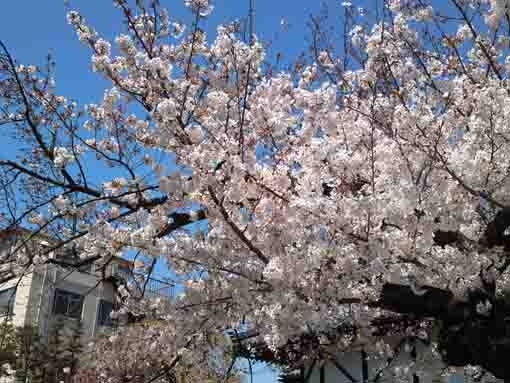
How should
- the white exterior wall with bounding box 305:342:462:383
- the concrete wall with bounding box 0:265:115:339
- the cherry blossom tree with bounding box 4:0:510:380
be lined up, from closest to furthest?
the cherry blossom tree with bounding box 4:0:510:380 < the white exterior wall with bounding box 305:342:462:383 < the concrete wall with bounding box 0:265:115:339

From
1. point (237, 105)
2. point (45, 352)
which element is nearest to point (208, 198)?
point (237, 105)

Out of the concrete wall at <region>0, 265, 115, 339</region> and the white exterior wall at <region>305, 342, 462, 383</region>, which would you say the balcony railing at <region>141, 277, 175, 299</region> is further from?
the concrete wall at <region>0, 265, 115, 339</region>

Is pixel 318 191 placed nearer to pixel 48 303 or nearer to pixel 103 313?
pixel 48 303

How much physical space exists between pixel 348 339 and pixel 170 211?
2.74 meters

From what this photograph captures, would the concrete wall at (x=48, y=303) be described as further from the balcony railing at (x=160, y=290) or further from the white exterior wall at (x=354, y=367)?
the balcony railing at (x=160, y=290)

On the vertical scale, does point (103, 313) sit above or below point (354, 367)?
above

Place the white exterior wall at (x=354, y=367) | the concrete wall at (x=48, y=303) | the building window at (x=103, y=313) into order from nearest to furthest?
1. the white exterior wall at (x=354, y=367)
2. the concrete wall at (x=48, y=303)
3. the building window at (x=103, y=313)

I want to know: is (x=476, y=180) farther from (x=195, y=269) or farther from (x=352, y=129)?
(x=195, y=269)

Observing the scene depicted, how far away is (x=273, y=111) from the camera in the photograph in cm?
463

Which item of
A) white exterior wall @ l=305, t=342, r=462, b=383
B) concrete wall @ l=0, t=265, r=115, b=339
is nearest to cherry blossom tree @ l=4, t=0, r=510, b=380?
white exterior wall @ l=305, t=342, r=462, b=383

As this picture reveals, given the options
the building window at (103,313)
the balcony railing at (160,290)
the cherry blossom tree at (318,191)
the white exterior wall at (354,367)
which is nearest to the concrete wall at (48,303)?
the building window at (103,313)

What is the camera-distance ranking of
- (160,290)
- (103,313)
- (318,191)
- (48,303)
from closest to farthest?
(318,191)
(160,290)
(48,303)
(103,313)


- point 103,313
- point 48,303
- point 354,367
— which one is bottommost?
point 354,367

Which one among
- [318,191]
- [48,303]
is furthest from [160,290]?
[48,303]
